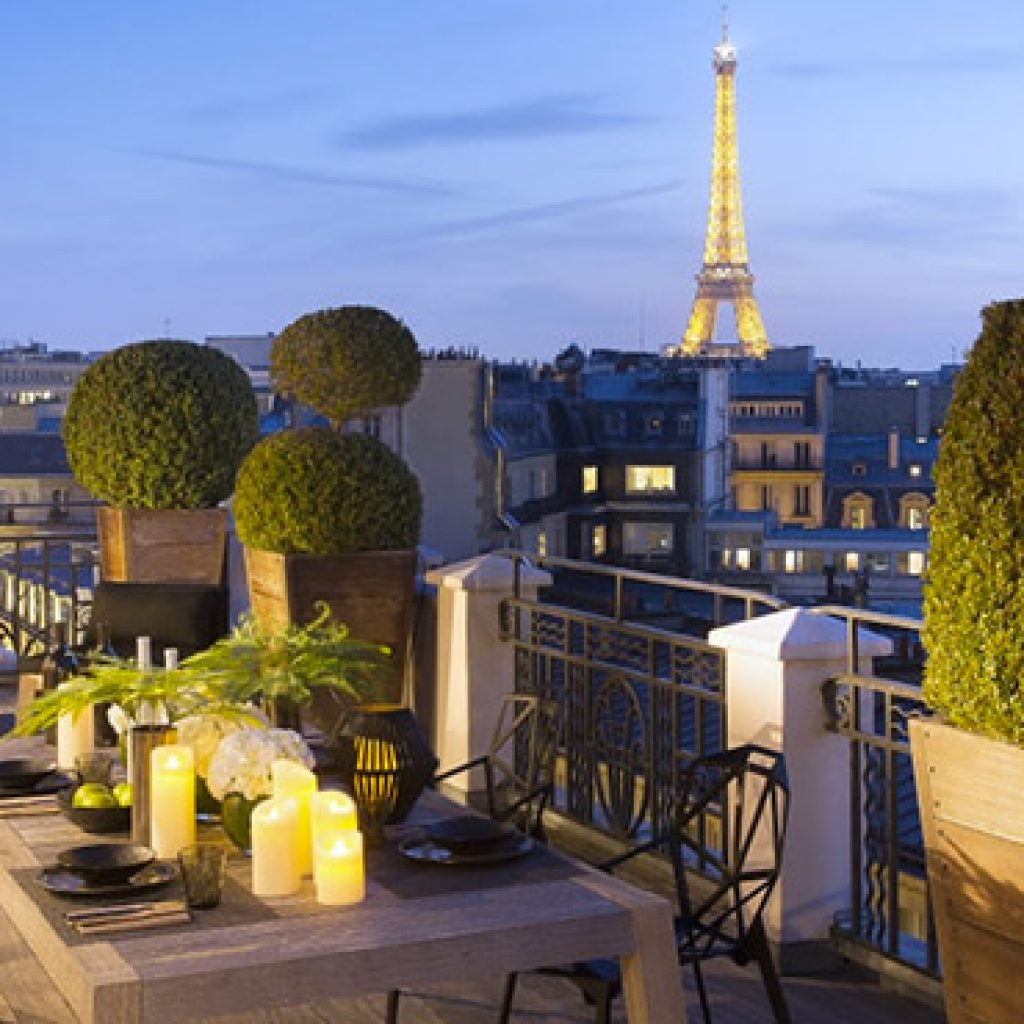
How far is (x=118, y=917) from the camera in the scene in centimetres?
304

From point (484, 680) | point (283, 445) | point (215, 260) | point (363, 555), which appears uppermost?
point (215, 260)

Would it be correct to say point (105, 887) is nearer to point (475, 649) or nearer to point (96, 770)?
point (96, 770)

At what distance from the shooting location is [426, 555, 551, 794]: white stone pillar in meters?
7.19

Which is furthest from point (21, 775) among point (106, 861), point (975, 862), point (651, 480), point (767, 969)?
point (651, 480)

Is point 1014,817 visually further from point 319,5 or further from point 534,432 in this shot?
point 534,432

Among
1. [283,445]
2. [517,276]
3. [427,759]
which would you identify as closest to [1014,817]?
[427,759]

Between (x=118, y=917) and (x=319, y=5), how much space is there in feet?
78.8

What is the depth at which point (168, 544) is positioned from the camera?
8.78 m

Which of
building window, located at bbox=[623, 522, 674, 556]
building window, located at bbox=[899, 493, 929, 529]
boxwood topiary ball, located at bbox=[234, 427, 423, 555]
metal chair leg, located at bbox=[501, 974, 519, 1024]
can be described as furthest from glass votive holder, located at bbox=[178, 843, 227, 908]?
building window, located at bbox=[899, 493, 929, 529]

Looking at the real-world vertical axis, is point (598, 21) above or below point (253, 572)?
above

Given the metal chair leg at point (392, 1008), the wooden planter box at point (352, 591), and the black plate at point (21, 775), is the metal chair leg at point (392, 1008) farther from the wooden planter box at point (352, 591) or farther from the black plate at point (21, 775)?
the wooden planter box at point (352, 591)

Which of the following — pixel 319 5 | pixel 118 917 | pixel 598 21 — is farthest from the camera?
pixel 598 21

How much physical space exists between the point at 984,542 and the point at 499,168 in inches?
2467

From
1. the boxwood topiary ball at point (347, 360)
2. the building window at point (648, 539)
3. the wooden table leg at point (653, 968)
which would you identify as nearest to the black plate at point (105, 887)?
the wooden table leg at point (653, 968)
